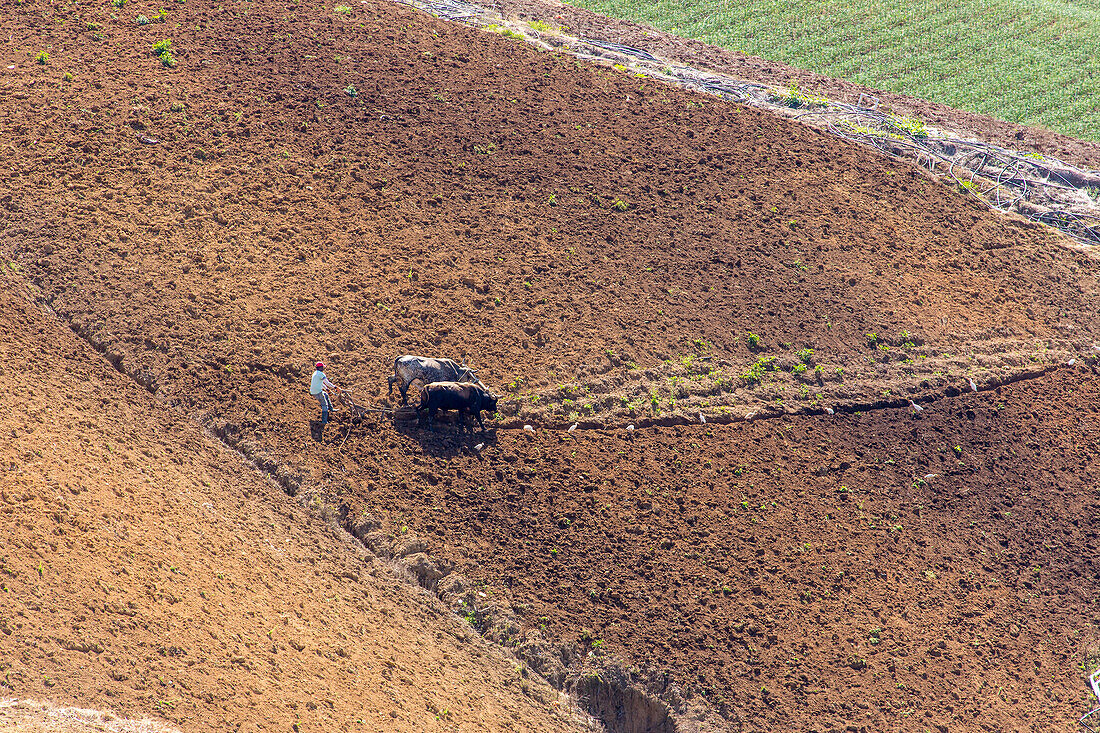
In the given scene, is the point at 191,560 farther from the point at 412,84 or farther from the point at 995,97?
the point at 995,97

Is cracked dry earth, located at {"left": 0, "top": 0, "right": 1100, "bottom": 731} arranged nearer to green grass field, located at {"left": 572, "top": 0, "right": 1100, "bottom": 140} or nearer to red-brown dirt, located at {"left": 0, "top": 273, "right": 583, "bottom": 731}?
red-brown dirt, located at {"left": 0, "top": 273, "right": 583, "bottom": 731}

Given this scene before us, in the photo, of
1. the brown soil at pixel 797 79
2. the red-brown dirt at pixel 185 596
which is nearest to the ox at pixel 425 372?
the red-brown dirt at pixel 185 596

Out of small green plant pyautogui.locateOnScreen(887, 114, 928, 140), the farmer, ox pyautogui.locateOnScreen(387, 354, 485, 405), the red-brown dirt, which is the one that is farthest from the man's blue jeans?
small green plant pyautogui.locateOnScreen(887, 114, 928, 140)

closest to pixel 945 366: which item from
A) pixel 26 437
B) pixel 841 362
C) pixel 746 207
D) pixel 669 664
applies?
pixel 841 362

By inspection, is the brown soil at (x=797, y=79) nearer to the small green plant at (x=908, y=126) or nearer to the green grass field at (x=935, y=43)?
the small green plant at (x=908, y=126)

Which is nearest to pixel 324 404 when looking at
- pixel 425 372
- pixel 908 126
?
pixel 425 372

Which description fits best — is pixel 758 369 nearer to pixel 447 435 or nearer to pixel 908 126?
pixel 447 435

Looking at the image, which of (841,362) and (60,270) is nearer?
(60,270)
